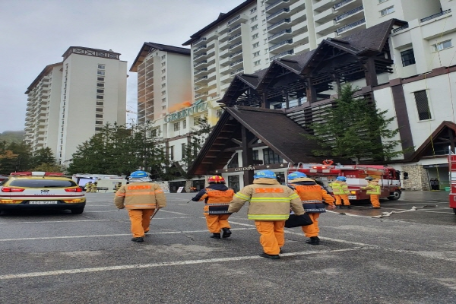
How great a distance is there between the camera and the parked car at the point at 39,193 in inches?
381

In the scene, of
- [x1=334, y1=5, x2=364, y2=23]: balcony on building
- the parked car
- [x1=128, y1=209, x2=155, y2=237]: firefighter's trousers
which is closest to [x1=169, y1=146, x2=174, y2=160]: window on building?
[x1=334, y1=5, x2=364, y2=23]: balcony on building

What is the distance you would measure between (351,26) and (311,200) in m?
46.3

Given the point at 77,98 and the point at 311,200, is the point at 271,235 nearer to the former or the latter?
the point at 311,200

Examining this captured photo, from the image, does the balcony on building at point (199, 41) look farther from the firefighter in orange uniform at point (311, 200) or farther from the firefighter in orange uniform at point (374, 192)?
the firefighter in orange uniform at point (311, 200)

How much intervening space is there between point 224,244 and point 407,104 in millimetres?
24959

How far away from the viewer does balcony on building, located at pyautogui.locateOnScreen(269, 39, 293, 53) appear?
56.4 meters

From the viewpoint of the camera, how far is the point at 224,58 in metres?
70.8

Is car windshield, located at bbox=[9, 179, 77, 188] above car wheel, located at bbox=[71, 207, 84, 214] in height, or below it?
above

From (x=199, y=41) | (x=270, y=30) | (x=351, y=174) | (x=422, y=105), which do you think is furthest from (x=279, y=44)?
(x=351, y=174)

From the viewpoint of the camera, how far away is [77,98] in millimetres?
92375

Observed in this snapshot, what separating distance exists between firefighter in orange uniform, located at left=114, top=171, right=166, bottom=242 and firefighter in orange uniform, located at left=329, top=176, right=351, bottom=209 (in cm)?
1036

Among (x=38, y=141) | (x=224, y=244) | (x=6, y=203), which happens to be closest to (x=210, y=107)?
(x=6, y=203)

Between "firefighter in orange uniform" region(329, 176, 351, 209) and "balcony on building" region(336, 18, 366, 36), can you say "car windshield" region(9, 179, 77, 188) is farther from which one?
"balcony on building" region(336, 18, 366, 36)

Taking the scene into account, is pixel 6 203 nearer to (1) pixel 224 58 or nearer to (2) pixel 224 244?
(2) pixel 224 244
